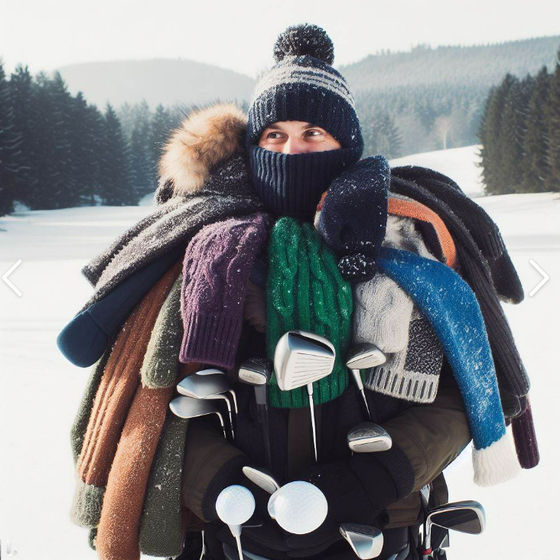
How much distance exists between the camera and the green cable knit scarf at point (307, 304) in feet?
4.86

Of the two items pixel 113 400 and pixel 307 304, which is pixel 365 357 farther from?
pixel 113 400

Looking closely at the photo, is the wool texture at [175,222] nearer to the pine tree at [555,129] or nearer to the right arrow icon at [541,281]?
the right arrow icon at [541,281]

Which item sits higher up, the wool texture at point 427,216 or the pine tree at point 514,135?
the wool texture at point 427,216

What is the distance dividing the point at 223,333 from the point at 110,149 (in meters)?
43.8

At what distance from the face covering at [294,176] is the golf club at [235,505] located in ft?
A: 2.84

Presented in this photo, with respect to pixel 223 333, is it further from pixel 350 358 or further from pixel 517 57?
pixel 517 57

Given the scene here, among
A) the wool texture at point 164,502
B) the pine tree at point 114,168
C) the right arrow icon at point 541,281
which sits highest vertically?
the wool texture at point 164,502

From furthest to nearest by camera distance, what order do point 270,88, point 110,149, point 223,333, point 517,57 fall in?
point 517,57 → point 110,149 → point 270,88 → point 223,333

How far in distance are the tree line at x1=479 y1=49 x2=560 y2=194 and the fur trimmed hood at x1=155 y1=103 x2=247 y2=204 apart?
34029 millimetres

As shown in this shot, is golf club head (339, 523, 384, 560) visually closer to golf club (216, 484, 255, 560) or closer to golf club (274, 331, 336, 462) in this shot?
golf club (216, 484, 255, 560)

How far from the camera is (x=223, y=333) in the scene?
1.43 meters

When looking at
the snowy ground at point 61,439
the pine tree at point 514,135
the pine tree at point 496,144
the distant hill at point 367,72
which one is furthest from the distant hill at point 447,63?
the snowy ground at point 61,439

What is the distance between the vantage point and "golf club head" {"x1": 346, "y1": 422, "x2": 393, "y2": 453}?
1383mm

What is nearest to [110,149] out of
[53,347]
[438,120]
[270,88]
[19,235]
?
[19,235]
